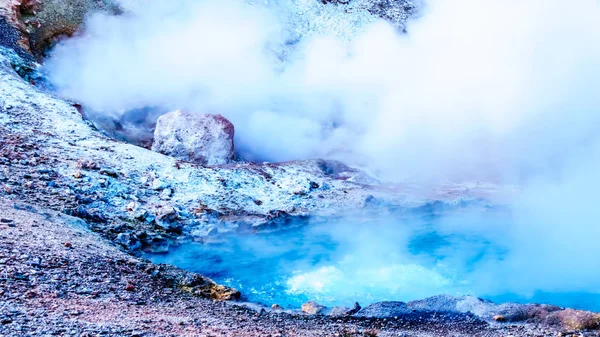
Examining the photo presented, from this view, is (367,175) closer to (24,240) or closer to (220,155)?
(220,155)

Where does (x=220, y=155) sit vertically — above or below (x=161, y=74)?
below

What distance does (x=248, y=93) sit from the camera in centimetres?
1364

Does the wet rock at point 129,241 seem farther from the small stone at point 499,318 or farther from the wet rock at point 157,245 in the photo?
the small stone at point 499,318

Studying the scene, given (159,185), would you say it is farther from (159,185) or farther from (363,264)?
(363,264)

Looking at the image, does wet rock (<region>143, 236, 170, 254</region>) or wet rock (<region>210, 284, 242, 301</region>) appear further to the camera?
wet rock (<region>143, 236, 170, 254</region>)

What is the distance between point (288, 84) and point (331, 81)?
110 cm

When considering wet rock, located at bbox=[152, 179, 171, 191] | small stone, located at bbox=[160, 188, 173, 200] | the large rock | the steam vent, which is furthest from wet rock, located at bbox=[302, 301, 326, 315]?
the large rock

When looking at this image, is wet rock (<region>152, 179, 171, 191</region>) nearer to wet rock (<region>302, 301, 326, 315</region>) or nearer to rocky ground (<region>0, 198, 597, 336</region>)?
rocky ground (<region>0, 198, 597, 336</region>)

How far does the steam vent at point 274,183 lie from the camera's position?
18.2 feet

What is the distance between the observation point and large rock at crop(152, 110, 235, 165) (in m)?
10.9

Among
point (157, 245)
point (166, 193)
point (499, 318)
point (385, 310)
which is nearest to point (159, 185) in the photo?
point (166, 193)

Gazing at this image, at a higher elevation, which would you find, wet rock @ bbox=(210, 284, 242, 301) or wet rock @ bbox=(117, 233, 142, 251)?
wet rock @ bbox=(117, 233, 142, 251)

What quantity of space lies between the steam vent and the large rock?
0.10 ft

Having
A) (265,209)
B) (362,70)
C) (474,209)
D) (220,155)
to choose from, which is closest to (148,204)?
(265,209)
